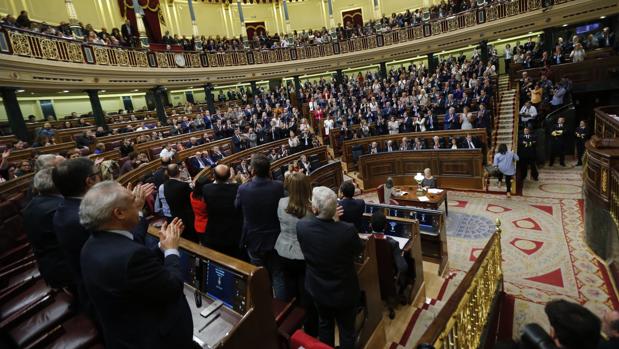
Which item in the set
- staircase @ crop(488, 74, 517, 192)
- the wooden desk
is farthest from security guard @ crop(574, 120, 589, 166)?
the wooden desk

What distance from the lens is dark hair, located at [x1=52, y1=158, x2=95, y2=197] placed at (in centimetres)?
164

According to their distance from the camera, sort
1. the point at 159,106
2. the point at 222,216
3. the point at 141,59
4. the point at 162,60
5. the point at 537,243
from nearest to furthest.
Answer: the point at 222,216 → the point at 537,243 → the point at 141,59 → the point at 159,106 → the point at 162,60

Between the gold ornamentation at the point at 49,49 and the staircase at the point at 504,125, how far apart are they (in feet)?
38.1

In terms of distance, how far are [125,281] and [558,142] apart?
971cm

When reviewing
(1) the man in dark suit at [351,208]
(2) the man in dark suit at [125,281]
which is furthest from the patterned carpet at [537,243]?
(2) the man in dark suit at [125,281]

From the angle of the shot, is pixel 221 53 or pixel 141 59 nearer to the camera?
pixel 141 59

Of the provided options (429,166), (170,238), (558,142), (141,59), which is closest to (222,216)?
(170,238)

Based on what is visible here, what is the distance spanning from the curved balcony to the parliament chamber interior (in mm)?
71

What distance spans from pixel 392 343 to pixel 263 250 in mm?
1631

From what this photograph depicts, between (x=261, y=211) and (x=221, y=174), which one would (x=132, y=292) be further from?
(x=221, y=174)

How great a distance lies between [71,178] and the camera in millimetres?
1650

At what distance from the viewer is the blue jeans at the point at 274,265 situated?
100 inches

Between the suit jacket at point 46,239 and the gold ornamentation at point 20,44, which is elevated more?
the gold ornamentation at point 20,44

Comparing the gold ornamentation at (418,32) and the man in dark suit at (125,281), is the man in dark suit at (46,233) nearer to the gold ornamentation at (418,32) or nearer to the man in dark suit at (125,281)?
the man in dark suit at (125,281)
